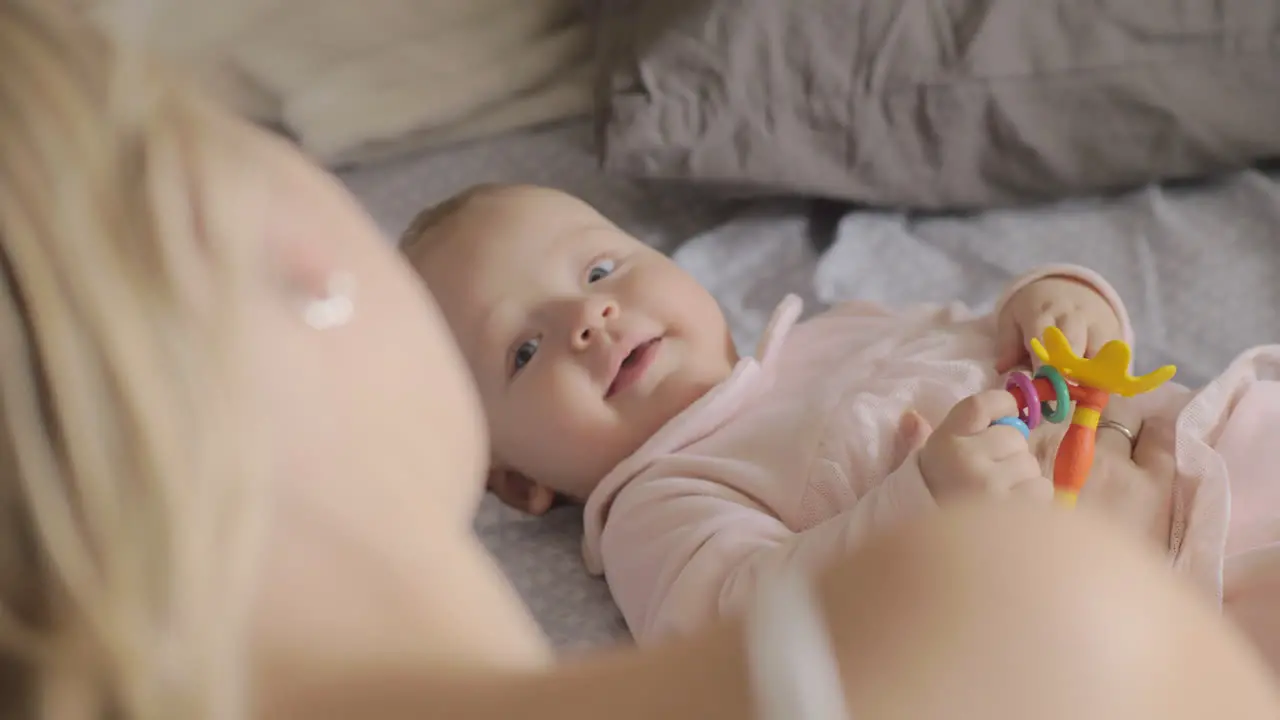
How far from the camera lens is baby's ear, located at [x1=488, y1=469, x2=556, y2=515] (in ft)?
3.45

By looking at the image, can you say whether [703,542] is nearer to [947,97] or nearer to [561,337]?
[561,337]

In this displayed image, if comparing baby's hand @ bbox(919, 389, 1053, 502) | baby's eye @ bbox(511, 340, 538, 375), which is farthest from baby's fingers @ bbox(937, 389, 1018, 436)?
baby's eye @ bbox(511, 340, 538, 375)

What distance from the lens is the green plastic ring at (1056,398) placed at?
2.67 ft

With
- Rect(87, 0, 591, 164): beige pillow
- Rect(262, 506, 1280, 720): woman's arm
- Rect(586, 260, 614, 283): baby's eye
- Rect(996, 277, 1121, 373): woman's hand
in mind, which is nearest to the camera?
Rect(262, 506, 1280, 720): woman's arm

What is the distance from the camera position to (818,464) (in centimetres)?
88

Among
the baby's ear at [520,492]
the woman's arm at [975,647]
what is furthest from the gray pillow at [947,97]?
the woman's arm at [975,647]

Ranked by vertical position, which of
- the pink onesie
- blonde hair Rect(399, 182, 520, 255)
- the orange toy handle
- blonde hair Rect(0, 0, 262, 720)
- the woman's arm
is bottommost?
the pink onesie

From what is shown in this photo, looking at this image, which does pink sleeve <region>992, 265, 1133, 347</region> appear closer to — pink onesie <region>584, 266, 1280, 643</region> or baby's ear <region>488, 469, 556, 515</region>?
pink onesie <region>584, 266, 1280, 643</region>

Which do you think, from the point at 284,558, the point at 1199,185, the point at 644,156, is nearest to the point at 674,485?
the point at 644,156

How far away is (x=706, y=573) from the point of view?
0.79m

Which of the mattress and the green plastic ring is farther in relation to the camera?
the mattress

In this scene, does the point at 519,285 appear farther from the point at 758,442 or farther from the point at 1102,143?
the point at 1102,143

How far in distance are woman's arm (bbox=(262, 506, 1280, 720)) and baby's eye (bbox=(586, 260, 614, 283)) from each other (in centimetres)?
77

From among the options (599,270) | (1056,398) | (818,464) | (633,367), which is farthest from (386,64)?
(1056,398)
